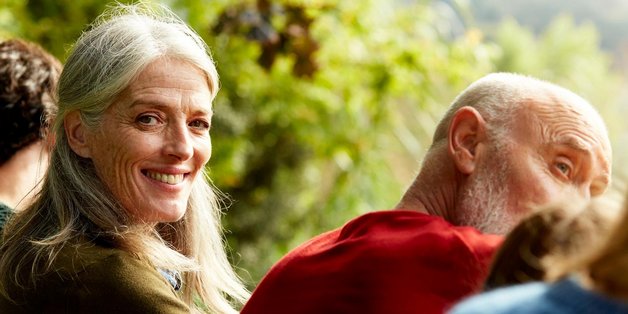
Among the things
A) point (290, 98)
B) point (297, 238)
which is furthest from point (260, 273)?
point (290, 98)

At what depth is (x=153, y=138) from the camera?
2355 millimetres

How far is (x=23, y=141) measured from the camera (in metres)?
3.02

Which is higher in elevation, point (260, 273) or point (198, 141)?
point (198, 141)

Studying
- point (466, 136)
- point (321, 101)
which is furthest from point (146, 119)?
point (321, 101)

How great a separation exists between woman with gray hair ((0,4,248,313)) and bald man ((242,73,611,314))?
1.56ft

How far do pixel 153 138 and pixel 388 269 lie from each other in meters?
0.86

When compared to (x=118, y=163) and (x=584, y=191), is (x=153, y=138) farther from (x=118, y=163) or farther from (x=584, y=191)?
(x=584, y=191)

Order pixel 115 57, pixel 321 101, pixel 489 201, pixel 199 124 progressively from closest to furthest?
pixel 489 201 → pixel 115 57 → pixel 199 124 → pixel 321 101

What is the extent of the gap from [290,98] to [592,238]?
471 centimetres

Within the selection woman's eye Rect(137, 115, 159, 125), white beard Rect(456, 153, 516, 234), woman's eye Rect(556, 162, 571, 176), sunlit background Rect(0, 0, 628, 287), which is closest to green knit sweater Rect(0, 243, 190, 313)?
woman's eye Rect(137, 115, 159, 125)

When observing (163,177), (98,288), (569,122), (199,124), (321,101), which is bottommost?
(321,101)

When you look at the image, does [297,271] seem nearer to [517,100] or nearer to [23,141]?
[517,100]

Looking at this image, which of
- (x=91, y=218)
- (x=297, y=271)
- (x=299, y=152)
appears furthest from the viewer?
(x=299, y=152)

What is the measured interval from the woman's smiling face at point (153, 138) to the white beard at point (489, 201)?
0.74m
